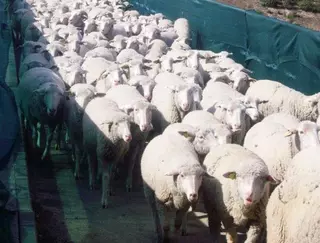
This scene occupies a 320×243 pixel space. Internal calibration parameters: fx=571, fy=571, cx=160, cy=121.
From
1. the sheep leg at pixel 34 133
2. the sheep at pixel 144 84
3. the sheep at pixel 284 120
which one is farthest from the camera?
the sheep at pixel 144 84

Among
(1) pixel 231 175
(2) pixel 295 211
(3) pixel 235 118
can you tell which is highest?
(2) pixel 295 211

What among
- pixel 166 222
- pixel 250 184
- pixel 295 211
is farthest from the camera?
pixel 166 222

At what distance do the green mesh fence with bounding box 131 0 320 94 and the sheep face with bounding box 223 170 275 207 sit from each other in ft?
17.1

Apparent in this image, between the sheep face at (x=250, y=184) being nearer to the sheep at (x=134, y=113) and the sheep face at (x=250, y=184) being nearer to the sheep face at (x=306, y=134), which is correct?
the sheep face at (x=306, y=134)

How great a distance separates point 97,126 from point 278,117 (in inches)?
104

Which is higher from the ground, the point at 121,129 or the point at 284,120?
the point at 284,120

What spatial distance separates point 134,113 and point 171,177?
6.85ft

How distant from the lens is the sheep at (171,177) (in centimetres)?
608

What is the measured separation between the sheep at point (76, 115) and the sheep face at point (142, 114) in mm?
940

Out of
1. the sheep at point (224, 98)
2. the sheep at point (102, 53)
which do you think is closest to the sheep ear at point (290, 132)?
the sheep at point (224, 98)

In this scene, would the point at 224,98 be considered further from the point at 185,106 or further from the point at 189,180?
the point at 189,180

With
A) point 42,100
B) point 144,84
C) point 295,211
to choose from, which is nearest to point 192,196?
point 295,211

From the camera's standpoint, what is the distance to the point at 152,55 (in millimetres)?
12766

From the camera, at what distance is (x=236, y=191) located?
591 cm
